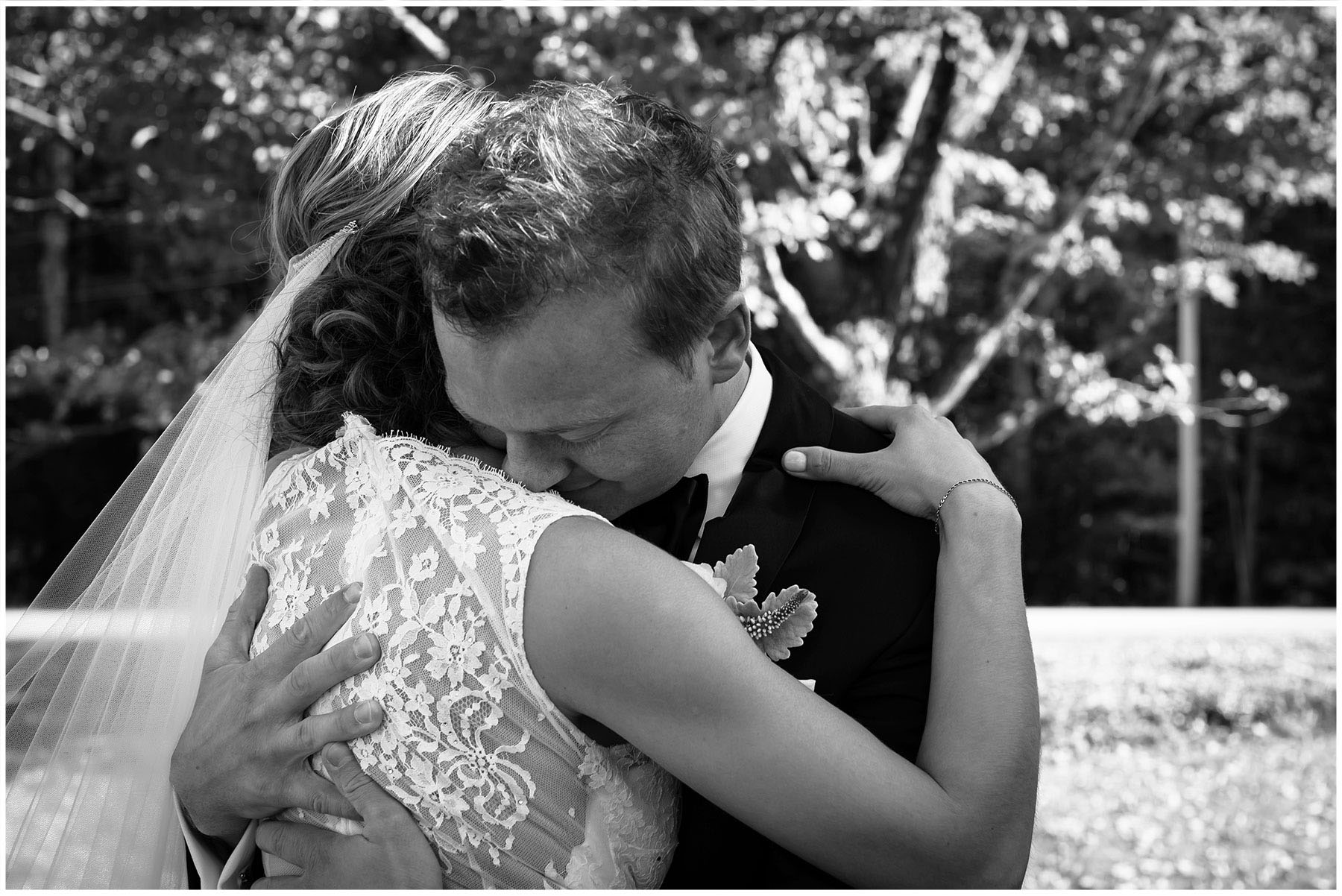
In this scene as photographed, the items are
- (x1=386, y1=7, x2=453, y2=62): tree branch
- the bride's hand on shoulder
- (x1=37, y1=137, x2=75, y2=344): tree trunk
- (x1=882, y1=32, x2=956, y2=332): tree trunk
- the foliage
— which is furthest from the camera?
(x1=37, y1=137, x2=75, y2=344): tree trunk

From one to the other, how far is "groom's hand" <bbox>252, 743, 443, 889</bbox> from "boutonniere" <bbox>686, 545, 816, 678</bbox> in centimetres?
57

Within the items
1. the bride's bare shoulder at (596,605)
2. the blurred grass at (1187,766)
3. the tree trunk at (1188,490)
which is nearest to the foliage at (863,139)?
the blurred grass at (1187,766)

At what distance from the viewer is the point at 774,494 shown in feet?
6.75

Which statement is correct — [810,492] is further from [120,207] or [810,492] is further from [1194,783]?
[120,207]

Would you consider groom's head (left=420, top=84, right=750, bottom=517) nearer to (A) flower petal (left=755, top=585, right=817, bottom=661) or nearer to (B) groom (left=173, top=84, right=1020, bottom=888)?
(B) groom (left=173, top=84, right=1020, bottom=888)

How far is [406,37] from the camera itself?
23.0ft

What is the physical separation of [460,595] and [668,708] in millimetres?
334

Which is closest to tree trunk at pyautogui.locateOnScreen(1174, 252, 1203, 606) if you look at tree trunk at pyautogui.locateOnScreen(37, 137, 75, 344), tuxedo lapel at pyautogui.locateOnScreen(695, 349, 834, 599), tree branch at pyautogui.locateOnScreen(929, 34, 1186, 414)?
tree branch at pyautogui.locateOnScreen(929, 34, 1186, 414)

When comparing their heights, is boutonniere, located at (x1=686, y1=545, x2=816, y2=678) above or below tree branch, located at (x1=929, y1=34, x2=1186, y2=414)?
below

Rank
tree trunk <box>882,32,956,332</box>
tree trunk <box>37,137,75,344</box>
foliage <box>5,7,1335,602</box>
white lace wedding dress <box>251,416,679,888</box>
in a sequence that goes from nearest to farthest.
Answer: white lace wedding dress <box>251,416,679,888</box> < foliage <box>5,7,1335,602</box> < tree trunk <box>882,32,956,332</box> < tree trunk <box>37,137,75,344</box>

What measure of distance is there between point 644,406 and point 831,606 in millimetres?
501

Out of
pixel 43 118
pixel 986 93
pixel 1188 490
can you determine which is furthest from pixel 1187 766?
pixel 43 118

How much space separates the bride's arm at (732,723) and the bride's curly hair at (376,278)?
1.54 ft

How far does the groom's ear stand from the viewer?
1820mm
